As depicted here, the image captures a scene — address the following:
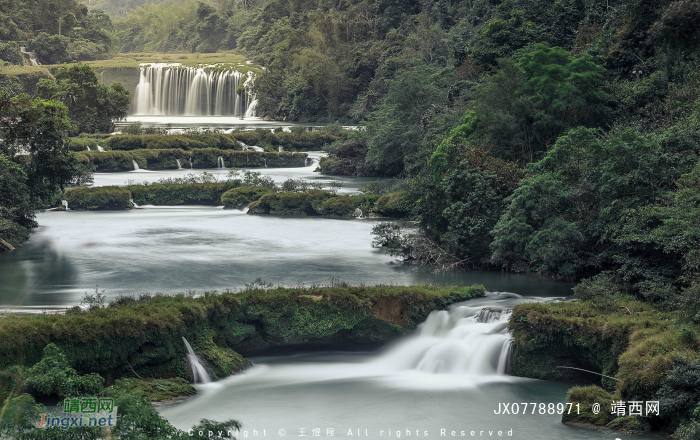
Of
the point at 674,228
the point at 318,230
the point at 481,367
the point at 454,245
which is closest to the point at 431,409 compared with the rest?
the point at 481,367

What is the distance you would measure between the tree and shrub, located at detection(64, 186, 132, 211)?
22741mm

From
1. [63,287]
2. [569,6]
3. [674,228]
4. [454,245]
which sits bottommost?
[63,287]

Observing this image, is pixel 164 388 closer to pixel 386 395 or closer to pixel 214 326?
pixel 214 326

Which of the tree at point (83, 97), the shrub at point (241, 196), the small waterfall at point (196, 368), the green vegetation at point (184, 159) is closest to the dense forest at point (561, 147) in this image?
the green vegetation at point (184, 159)

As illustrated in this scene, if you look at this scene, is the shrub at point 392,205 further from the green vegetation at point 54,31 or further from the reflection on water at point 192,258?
the green vegetation at point 54,31

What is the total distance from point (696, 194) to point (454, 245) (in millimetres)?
8744

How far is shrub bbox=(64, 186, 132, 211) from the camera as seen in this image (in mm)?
36844

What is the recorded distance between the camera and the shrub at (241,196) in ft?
123

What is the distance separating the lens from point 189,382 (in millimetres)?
15734

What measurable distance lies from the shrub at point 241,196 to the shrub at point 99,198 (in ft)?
15.4

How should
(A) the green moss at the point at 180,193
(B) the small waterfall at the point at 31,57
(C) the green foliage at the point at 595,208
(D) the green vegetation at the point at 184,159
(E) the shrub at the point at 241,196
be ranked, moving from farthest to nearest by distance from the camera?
(B) the small waterfall at the point at 31,57 < (D) the green vegetation at the point at 184,159 < (A) the green moss at the point at 180,193 < (E) the shrub at the point at 241,196 < (C) the green foliage at the point at 595,208

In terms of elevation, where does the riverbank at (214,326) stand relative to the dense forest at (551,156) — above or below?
below

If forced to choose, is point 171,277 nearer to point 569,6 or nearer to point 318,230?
point 318,230

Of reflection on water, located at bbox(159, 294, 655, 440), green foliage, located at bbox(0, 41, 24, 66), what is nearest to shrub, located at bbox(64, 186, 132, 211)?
reflection on water, located at bbox(159, 294, 655, 440)
